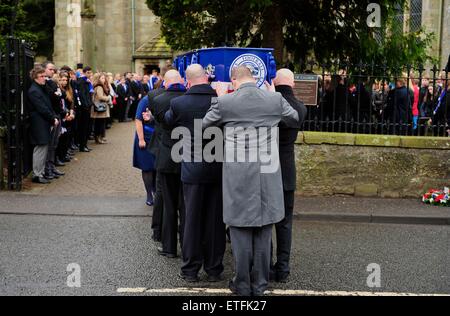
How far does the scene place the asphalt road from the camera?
661 centimetres

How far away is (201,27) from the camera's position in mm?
13234

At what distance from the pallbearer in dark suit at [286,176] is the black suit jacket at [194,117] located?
0.68 meters

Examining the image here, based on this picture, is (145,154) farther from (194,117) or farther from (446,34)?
(446,34)

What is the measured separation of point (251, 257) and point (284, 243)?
775 mm

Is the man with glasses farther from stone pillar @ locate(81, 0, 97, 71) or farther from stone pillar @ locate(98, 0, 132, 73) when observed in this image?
stone pillar @ locate(81, 0, 97, 71)

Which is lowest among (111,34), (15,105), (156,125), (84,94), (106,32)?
(156,125)

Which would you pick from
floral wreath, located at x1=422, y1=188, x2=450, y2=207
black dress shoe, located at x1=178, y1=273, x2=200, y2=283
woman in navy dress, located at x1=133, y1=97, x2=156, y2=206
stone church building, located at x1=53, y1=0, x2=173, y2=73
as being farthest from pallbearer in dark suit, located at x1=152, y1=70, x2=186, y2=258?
stone church building, located at x1=53, y1=0, x2=173, y2=73

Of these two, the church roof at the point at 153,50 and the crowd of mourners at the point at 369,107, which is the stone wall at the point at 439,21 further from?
the crowd of mourners at the point at 369,107

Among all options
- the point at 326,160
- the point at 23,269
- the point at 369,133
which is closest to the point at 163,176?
the point at 23,269

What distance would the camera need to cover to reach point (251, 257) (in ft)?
20.6

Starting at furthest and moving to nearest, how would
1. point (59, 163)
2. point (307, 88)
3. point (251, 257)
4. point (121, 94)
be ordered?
point (121, 94), point (59, 163), point (307, 88), point (251, 257)

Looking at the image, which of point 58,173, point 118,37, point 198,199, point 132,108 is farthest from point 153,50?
point 198,199

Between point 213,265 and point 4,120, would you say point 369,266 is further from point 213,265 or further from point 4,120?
point 4,120

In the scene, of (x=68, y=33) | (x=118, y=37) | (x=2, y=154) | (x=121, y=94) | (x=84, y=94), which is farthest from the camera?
(x=68, y=33)
